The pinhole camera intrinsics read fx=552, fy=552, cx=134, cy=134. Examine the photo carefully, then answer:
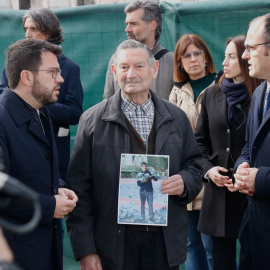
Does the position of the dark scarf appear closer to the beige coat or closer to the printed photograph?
the beige coat

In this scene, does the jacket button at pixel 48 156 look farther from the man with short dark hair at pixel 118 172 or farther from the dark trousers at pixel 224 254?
the dark trousers at pixel 224 254

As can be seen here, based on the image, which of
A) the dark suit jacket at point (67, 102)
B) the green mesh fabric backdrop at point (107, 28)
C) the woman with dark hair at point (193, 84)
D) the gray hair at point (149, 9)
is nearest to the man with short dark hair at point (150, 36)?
the gray hair at point (149, 9)

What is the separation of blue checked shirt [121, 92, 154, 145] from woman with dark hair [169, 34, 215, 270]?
1270 millimetres

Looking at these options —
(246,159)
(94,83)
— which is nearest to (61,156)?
(94,83)

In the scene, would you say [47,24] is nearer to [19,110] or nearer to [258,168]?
[19,110]

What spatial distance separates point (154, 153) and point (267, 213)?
31.2 inches

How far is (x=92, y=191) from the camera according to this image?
334 cm

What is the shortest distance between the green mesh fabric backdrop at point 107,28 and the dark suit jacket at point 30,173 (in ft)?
8.02

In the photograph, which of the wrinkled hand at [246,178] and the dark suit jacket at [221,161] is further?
the dark suit jacket at [221,161]

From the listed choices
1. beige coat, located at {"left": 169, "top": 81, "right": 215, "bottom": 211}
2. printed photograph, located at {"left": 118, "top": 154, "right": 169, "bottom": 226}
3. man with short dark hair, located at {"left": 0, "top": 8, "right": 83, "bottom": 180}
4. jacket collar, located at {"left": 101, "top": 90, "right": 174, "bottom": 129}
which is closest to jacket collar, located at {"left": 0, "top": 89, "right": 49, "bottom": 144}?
jacket collar, located at {"left": 101, "top": 90, "right": 174, "bottom": 129}

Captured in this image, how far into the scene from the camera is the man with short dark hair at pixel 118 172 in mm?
3201

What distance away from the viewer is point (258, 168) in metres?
3.44

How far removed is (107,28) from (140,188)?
2.77 meters

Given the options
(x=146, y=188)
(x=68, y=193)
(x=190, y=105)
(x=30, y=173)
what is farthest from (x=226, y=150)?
(x=30, y=173)
